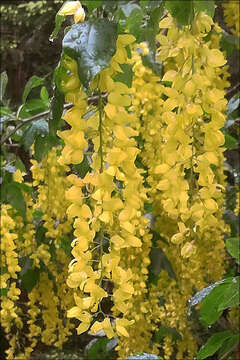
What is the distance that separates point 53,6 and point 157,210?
82.5 inches

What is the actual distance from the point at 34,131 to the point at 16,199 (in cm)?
35

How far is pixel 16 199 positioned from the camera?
214 cm

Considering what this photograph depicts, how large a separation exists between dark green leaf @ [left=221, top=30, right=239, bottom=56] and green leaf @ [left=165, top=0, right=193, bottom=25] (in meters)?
1.59

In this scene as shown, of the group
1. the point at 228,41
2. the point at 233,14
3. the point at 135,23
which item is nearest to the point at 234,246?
the point at 135,23

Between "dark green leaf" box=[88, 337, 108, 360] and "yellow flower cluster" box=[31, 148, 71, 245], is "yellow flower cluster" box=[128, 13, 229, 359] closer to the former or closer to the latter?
"yellow flower cluster" box=[31, 148, 71, 245]

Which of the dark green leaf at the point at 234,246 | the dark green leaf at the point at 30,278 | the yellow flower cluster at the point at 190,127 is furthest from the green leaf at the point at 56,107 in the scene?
the dark green leaf at the point at 30,278

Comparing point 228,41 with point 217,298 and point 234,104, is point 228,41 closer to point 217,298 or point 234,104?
point 234,104

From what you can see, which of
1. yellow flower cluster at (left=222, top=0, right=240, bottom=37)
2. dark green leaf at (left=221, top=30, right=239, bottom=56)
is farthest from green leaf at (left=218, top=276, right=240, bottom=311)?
yellow flower cluster at (left=222, top=0, right=240, bottom=37)

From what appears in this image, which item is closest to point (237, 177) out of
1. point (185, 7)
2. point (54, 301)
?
point (54, 301)

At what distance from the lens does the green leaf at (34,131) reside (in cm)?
186

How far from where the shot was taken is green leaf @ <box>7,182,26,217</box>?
2.13m

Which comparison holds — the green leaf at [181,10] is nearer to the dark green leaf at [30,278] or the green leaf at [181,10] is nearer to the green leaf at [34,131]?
the green leaf at [34,131]

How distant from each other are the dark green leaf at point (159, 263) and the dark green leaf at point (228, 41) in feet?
2.71

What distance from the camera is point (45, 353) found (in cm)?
392
